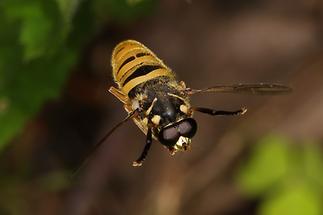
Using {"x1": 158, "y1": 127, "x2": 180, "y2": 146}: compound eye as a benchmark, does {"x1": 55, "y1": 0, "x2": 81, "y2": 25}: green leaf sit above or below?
above

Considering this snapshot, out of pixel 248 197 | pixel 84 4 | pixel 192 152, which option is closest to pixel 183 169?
pixel 192 152

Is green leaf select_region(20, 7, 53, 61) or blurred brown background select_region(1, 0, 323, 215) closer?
green leaf select_region(20, 7, 53, 61)

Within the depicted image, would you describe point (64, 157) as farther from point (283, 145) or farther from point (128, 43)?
point (128, 43)

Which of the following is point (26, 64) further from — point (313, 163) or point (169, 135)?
point (313, 163)

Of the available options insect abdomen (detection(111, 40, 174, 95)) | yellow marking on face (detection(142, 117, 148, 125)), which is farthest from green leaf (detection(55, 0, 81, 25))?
yellow marking on face (detection(142, 117, 148, 125))

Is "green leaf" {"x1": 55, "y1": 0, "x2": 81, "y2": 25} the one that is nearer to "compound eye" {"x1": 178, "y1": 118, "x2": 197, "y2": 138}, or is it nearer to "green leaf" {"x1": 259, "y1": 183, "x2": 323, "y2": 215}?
"compound eye" {"x1": 178, "y1": 118, "x2": 197, "y2": 138}
